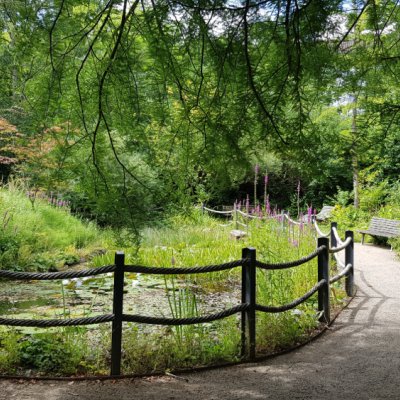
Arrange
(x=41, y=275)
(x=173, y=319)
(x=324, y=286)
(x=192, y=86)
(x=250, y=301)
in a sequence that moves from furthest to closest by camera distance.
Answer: (x=324, y=286) < (x=250, y=301) < (x=173, y=319) < (x=41, y=275) < (x=192, y=86)

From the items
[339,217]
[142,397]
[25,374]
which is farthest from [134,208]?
[339,217]

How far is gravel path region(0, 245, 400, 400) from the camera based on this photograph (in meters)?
3.44

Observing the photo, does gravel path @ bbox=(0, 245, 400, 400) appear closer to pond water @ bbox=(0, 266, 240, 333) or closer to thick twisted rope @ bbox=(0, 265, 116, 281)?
thick twisted rope @ bbox=(0, 265, 116, 281)

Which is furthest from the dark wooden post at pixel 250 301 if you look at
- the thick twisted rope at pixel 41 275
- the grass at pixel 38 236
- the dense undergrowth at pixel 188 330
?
the grass at pixel 38 236

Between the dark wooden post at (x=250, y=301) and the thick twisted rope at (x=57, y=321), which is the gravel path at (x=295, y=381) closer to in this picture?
the dark wooden post at (x=250, y=301)

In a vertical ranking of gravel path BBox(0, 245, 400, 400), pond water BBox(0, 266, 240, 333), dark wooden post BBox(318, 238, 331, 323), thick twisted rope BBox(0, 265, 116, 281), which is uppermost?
thick twisted rope BBox(0, 265, 116, 281)

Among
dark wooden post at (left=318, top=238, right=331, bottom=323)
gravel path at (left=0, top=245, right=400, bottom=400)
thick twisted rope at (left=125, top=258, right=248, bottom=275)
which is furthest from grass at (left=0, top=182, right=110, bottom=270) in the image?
gravel path at (left=0, top=245, right=400, bottom=400)

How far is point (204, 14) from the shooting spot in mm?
2855

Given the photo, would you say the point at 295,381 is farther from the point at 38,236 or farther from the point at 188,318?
the point at 38,236

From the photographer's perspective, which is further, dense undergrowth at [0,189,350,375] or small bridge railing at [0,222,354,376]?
dense undergrowth at [0,189,350,375]

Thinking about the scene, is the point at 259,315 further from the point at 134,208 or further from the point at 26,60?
the point at 26,60

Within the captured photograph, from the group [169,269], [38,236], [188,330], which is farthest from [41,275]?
[38,236]

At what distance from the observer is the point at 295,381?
3717mm

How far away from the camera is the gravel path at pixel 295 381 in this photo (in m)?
3.44
